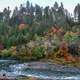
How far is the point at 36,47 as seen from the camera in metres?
92.4

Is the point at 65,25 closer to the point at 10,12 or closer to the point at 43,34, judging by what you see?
the point at 43,34

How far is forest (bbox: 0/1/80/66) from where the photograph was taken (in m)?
87.4

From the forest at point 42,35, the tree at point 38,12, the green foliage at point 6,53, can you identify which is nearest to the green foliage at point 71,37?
the forest at point 42,35

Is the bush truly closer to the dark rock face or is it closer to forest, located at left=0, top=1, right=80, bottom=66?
forest, located at left=0, top=1, right=80, bottom=66

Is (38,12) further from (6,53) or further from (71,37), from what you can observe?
(6,53)

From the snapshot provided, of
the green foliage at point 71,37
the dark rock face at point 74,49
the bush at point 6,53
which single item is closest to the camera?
the dark rock face at point 74,49

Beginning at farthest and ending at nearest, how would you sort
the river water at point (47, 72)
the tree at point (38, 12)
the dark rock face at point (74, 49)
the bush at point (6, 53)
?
the tree at point (38, 12), the bush at point (6, 53), the dark rock face at point (74, 49), the river water at point (47, 72)

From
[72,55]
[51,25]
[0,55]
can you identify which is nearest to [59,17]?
[51,25]

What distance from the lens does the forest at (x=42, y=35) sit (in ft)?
287

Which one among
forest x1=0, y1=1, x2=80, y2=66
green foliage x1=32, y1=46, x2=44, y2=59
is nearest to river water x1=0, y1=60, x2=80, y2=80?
forest x1=0, y1=1, x2=80, y2=66

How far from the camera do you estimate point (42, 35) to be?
390 ft

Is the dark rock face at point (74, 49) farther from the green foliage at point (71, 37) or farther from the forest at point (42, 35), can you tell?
the green foliage at point (71, 37)

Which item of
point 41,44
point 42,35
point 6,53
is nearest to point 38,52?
point 41,44

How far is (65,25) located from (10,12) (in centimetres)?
5180
